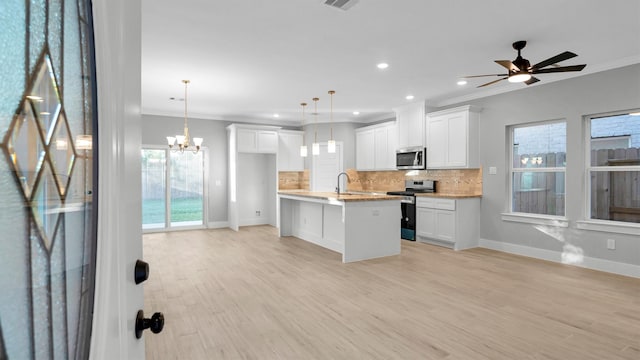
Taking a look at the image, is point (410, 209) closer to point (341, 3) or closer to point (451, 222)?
point (451, 222)

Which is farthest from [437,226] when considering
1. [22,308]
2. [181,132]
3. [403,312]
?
[22,308]

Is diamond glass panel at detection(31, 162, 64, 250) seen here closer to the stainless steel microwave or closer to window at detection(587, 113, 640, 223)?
window at detection(587, 113, 640, 223)

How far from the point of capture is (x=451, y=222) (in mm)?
5855

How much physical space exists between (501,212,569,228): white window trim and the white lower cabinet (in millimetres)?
509

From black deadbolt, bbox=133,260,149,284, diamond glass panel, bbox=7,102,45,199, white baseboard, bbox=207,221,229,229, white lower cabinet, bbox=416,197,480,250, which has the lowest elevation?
white baseboard, bbox=207,221,229,229

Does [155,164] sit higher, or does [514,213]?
[155,164]

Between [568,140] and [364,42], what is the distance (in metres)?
3.35

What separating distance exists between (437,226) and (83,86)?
20.2 feet

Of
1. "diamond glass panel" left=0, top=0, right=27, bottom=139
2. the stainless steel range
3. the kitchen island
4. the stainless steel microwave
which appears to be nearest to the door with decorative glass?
"diamond glass panel" left=0, top=0, right=27, bottom=139

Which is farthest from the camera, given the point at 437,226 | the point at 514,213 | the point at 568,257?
the point at 437,226

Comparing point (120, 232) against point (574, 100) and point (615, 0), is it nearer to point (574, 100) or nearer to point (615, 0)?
point (615, 0)

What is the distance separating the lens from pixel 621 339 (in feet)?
8.73

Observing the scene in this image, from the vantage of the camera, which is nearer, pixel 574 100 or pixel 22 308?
pixel 22 308

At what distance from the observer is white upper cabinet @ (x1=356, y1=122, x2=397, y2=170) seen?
298 inches
